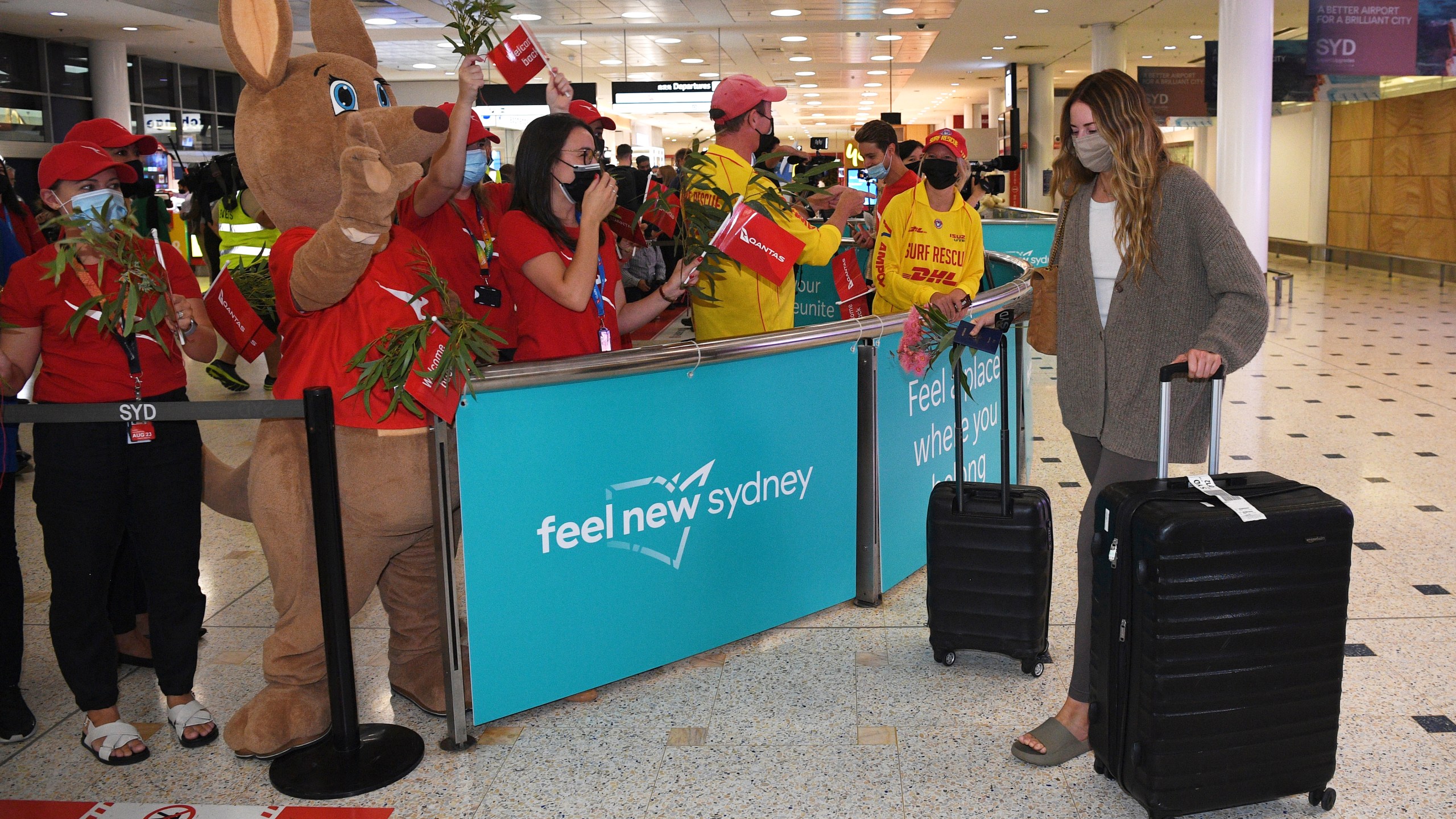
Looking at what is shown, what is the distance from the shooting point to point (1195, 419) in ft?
8.45

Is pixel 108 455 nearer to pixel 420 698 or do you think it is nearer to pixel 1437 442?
pixel 420 698

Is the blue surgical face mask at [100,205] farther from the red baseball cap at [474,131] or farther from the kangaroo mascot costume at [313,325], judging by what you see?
the red baseball cap at [474,131]

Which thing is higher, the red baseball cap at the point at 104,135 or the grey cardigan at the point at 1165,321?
the red baseball cap at the point at 104,135

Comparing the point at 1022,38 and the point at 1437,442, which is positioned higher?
the point at 1022,38

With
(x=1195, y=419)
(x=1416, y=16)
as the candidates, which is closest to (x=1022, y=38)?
(x=1416, y=16)

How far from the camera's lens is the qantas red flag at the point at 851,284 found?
647 centimetres

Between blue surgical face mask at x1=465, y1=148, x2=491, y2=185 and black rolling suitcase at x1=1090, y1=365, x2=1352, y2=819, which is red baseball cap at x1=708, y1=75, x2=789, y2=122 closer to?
blue surgical face mask at x1=465, y1=148, x2=491, y2=185

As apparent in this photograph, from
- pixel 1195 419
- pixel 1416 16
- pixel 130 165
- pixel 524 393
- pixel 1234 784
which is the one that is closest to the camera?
pixel 1234 784

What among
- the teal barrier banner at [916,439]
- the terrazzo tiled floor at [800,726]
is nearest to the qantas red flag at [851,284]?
the teal barrier banner at [916,439]

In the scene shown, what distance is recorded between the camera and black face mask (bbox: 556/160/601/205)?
3.08m

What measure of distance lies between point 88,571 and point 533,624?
1.10m

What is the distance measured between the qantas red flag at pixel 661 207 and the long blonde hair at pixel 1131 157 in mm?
1367

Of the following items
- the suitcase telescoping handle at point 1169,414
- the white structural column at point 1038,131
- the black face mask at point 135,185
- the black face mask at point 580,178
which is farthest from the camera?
the white structural column at point 1038,131

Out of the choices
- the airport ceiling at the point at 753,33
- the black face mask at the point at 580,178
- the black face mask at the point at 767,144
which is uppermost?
the airport ceiling at the point at 753,33
